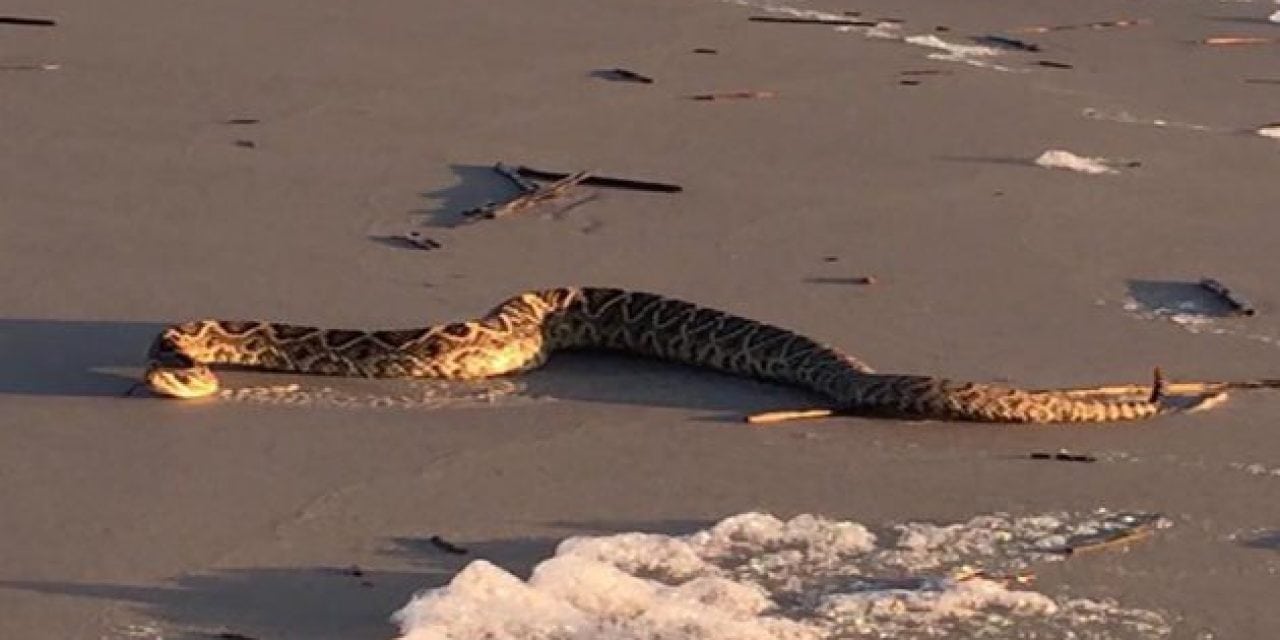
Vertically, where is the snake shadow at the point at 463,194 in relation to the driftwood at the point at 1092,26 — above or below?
below

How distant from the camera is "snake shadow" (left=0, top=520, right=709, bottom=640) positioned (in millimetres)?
6105

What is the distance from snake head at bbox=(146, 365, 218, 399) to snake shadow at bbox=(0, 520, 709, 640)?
1.64 meters

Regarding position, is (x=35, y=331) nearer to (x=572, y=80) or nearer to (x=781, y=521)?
(x=781, y=521)

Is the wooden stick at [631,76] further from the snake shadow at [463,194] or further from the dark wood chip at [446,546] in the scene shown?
the dark wood chip at [446,546]

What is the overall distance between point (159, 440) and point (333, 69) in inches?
227

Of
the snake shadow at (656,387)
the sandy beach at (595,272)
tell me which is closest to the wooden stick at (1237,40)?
the sandy beach at (595,272)

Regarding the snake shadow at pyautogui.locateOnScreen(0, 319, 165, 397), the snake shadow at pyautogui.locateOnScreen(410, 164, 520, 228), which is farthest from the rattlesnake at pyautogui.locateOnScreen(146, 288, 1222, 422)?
the snake shadow at pyautogui.locateOnScreen(410, 164, 520, 228)

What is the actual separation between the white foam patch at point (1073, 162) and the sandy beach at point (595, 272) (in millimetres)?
83

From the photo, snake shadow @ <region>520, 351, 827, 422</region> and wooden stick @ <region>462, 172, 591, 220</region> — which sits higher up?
wooden stick @ <region>462, 172, 591, 220</region>

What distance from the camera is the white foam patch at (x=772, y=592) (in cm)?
613

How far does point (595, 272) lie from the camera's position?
1005 centimetres

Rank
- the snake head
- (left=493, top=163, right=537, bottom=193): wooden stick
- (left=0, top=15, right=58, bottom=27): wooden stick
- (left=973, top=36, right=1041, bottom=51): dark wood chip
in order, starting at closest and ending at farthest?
the snake head, (left=493, top=163, right=537, bottom=193): wooden stick, (left=0, top=15, right=58, bottom=27): wooden stick, (left=973, top=36, right=1041, bottom=51): dark wood chip

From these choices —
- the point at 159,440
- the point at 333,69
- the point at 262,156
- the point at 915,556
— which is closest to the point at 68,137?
the point at 262,156

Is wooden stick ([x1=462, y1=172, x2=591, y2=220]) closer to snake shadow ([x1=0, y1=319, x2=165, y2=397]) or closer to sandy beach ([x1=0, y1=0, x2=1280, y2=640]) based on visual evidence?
sandy beach ([x1=0, y1=0, x2=1280, y2=640])
